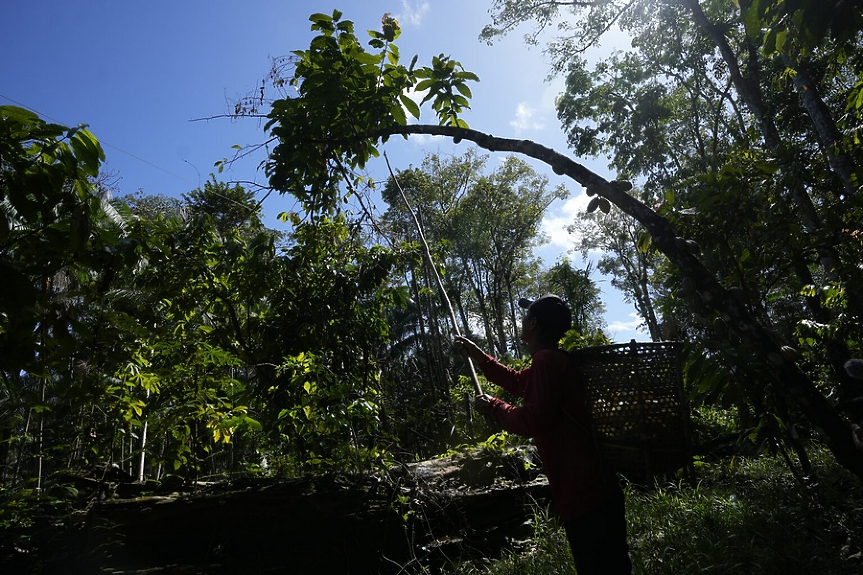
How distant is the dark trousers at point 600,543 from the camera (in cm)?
190

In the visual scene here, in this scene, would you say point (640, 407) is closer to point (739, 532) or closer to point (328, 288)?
point (739, 532)

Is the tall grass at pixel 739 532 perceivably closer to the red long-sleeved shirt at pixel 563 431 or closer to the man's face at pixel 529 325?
the red long-sleeved shirt at pixel 563 431

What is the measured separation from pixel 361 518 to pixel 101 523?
5.90 ft

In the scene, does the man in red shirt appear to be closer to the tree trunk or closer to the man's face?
the man's face

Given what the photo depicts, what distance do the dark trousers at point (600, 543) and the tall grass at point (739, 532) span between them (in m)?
1.20

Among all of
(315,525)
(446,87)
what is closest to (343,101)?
(446,87)

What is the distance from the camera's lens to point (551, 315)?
7.12 feet

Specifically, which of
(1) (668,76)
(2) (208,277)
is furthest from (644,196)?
(2) (208,277)

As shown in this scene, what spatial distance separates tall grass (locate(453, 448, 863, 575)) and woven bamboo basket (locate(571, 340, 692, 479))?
1243 millimetres

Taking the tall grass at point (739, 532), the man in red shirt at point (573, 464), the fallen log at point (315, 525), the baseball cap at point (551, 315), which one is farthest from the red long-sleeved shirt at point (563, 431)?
the fallen log at point (315, 525)

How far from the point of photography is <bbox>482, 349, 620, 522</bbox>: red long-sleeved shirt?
193 centimetres

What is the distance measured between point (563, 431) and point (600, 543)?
42 centimetres

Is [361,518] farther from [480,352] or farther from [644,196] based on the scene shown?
[644,196]

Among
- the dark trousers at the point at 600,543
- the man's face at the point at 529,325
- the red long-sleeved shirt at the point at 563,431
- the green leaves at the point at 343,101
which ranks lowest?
the dark trousers at the point at 600,543
